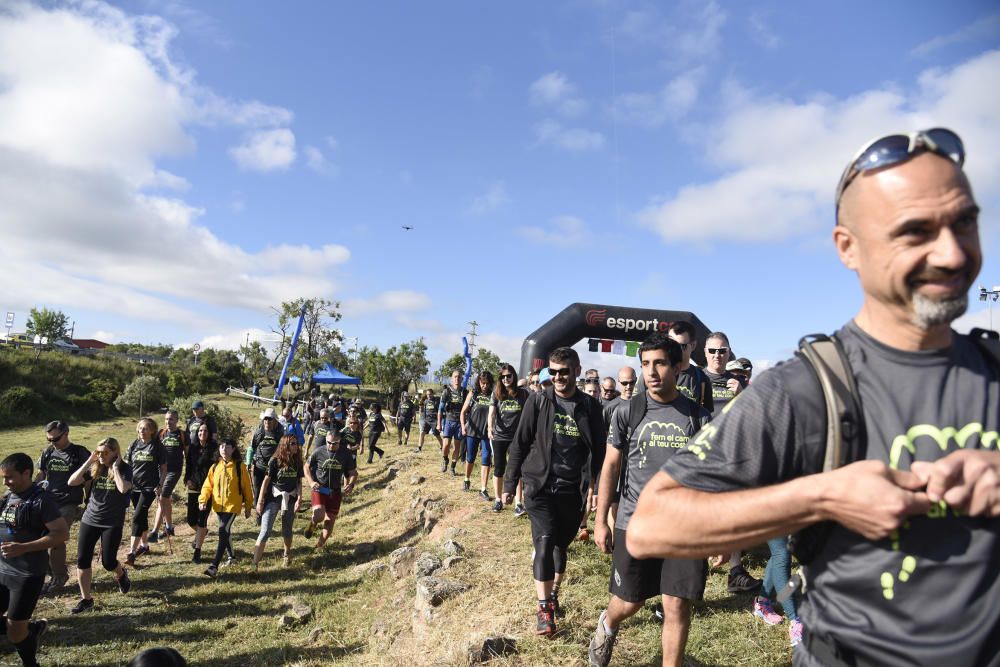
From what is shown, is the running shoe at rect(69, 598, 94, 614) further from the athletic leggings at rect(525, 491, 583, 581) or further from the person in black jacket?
→ the athletic leggings at rect(525, 491, 583, 581)

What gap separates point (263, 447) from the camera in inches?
385

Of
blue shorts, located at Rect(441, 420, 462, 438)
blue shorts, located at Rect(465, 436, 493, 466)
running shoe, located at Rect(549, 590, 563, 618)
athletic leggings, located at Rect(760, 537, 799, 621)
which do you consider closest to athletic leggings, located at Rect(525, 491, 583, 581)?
running shoe, located at Rect(549, 590, 563, 618)

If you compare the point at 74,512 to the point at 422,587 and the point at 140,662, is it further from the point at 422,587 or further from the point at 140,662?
the point at 140,662

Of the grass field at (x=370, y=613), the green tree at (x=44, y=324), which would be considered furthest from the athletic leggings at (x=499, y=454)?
the green tree at (x=44, y=324)

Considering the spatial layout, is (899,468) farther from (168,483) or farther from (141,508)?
(168,483)

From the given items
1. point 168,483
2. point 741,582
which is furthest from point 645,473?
point 168,483

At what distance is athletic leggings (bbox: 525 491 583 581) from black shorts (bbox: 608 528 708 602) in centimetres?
88

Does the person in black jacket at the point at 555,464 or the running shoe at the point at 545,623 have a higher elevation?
the person in black jacket at the point at 555,464

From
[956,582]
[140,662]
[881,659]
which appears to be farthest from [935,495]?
[140,662]

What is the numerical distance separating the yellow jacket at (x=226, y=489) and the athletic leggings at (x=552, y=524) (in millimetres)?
5621

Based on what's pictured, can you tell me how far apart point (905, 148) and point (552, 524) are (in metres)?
4.00

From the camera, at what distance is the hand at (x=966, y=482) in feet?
3.49

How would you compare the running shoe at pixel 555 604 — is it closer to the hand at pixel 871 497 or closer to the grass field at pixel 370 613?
the grass field at pixel 370 613

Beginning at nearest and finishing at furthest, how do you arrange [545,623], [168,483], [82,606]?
[545,623] < [82,606] < [168,483]
